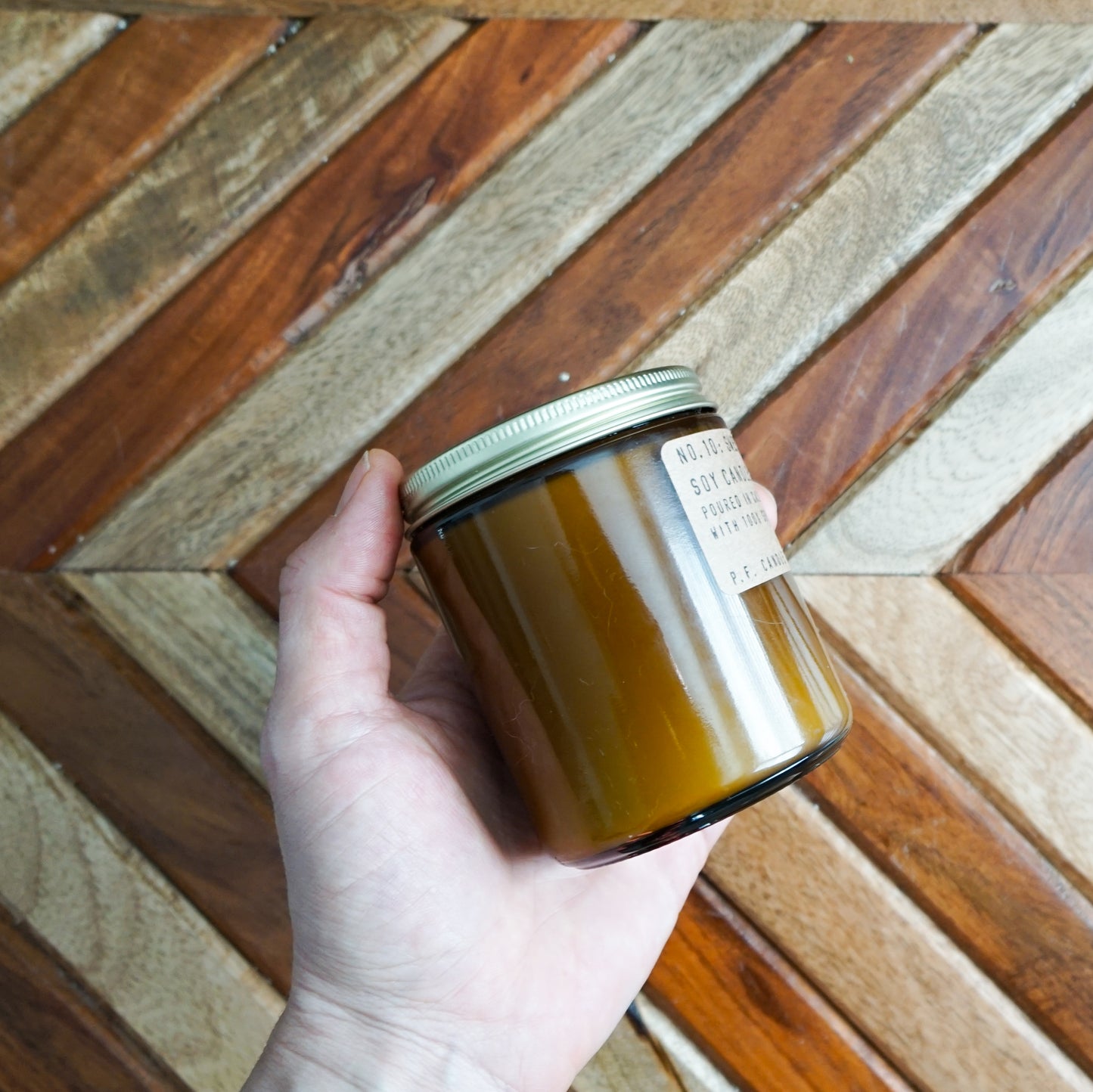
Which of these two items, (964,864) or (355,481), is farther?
(964,864)

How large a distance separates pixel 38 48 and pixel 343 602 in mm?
611

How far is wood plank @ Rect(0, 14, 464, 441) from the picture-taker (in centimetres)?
88

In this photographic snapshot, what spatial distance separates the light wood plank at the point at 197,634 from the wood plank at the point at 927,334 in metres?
0.46

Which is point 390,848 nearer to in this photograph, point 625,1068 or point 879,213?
point 625,1068

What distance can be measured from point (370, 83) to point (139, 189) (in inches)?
8.9

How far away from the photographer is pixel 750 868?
0.86 metres

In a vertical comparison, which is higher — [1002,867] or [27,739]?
[27,739]

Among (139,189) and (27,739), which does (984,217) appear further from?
(27,739)

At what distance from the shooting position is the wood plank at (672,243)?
868 millimetres

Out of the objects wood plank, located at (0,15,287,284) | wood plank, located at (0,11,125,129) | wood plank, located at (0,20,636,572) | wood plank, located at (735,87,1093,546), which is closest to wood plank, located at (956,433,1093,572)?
wood plank, located at (735,87,1093,546)

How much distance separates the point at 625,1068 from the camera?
0.87 meters

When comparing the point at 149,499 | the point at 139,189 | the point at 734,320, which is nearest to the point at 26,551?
the point at 149,499

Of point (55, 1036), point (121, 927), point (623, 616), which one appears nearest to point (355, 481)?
point (623, 616)

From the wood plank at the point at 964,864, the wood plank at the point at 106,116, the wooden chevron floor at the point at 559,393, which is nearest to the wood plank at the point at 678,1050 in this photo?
the wooden chevron floor at the point at 559,393
